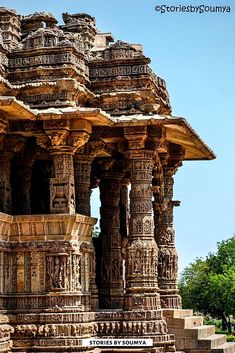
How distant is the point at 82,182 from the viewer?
1717 cm

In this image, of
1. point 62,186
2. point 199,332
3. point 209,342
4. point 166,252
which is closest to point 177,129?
point 62,186

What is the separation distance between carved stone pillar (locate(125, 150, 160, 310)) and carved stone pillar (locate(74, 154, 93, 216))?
31.6 inches

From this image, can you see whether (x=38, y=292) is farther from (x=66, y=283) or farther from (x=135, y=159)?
(x=135, y=159)

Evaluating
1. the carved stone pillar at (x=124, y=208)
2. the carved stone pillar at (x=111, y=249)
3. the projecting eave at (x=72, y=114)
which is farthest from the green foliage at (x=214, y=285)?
the projecting eave at (x=72, y=114)

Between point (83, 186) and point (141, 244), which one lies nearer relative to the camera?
point (141, 244)

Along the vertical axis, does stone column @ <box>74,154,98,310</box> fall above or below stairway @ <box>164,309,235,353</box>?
above

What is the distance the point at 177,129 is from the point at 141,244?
2.19 metres

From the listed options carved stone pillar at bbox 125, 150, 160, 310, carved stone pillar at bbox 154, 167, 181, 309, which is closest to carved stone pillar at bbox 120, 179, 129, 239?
carved stone pillar at bbox 154, 167, 181, 309

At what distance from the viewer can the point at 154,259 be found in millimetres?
16984

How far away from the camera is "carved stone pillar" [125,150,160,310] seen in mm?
16781

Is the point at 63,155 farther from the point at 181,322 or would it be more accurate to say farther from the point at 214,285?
the point at 214,285

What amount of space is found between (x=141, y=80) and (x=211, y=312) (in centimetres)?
3985

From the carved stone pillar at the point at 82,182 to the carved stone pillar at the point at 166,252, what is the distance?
301 centimetres

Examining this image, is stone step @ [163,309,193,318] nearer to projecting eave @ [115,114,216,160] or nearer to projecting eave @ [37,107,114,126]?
projecting eave @ [115,114,216,160]
